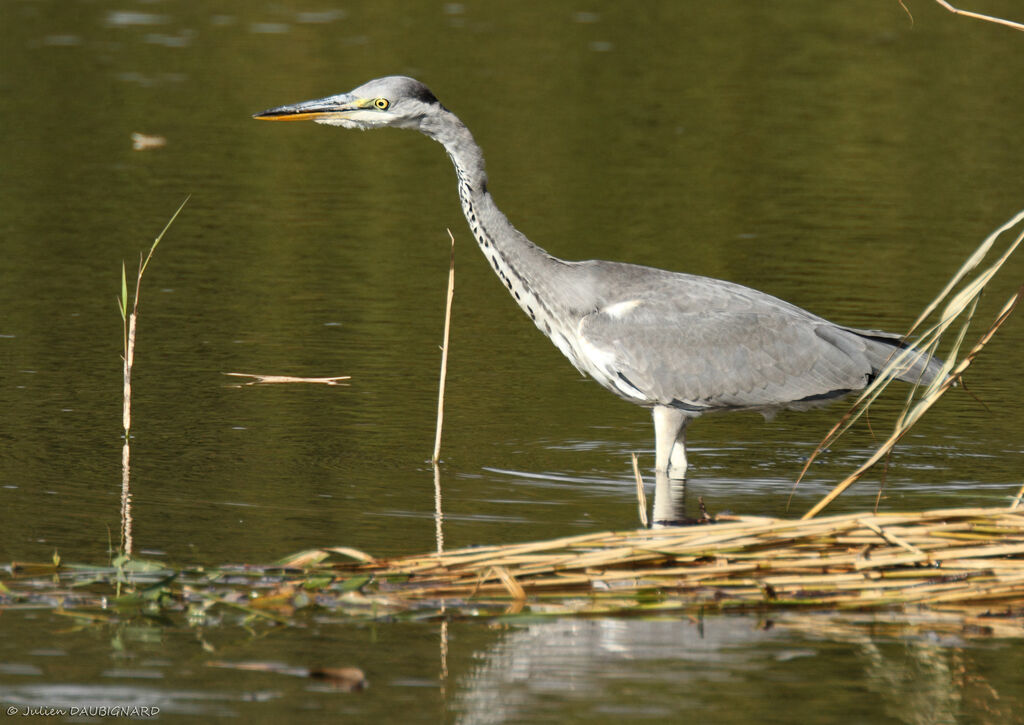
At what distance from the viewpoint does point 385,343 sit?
12.4 metres

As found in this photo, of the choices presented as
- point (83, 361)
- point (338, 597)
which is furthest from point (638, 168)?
point (338, 597)

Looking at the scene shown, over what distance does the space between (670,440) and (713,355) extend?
0.57 metres

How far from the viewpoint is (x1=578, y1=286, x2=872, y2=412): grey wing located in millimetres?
9703

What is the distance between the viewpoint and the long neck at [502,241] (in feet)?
32.3

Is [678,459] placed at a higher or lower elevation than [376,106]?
lower

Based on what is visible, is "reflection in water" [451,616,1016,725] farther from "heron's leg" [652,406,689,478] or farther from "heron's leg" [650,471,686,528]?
"heron's leg" [652,406,689,478]

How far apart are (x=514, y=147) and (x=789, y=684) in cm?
1443

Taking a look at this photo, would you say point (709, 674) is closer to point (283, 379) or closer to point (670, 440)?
point (670, 440)

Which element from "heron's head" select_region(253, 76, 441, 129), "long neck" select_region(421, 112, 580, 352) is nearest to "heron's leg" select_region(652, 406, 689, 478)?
"long neck" select_region(421, 112, 580, 352)

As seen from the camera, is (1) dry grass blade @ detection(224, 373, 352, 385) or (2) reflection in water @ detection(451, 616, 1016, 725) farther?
(1) dry grass blade @ detection(224, 373, 352, 385)

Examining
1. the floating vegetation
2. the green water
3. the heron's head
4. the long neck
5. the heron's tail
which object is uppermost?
the heron's head

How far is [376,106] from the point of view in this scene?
9.82 m

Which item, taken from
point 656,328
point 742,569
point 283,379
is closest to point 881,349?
point 656,328

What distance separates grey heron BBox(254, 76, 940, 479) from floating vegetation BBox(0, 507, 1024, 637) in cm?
252
